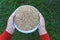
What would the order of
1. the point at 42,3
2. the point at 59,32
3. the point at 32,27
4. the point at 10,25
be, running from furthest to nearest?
the point at 42,3 < the point at 59,32 < the point at 10,25 < the point at 32,27

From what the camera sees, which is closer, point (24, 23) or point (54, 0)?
point (24, 23)

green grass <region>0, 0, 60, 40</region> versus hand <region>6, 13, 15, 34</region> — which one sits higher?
hand <region>6, 13, 15, 34</region>

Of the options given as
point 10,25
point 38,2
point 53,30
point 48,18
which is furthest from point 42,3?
point 10,25

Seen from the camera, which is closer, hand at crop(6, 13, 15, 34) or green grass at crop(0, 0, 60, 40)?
hand at crop(6, 13, 15, 34)

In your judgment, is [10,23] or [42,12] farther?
[42,12]

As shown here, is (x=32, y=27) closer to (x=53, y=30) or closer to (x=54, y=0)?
(x=53, y=30)

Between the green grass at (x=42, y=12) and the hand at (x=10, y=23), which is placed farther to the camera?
the green grass at (x=42, y=12)

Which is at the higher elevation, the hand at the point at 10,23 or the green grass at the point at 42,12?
the hand at the point at 10,23

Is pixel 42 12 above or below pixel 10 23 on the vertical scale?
below
